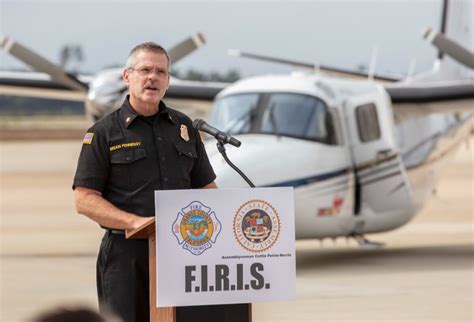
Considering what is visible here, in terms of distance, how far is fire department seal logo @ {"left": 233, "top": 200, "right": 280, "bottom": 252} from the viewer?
15.6 ft

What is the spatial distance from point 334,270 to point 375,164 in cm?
161

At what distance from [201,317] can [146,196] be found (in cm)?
60

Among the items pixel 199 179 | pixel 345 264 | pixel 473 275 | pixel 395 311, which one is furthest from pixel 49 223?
pixel 199 179

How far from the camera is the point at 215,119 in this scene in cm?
1496

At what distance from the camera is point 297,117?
14.6 meters

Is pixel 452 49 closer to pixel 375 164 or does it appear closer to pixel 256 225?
pixel 375 164

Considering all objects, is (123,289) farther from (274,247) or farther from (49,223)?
(49,223)

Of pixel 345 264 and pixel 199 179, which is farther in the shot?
pixel 345 264

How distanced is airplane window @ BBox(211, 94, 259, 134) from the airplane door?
1398mm

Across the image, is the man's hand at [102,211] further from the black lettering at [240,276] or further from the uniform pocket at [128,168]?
the black lettering at [240,276]

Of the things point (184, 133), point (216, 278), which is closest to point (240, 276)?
point (216, 278)

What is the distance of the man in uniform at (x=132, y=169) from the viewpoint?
5.19 metres

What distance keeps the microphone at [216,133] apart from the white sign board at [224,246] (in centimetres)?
29

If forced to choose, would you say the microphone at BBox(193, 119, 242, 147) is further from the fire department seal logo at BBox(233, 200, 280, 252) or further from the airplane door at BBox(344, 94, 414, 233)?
the airplane door at BBox(344, 94, 414, 233)
